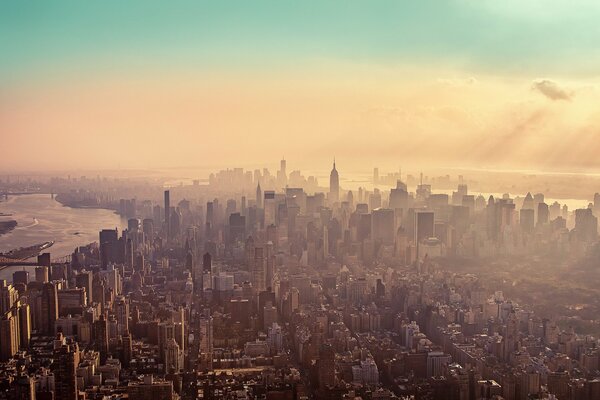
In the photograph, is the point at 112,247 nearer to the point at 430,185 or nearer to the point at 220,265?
the point at 220,265

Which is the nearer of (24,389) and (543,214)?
(24,389)

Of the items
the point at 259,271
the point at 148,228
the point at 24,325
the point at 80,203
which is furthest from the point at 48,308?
the point at 148,228

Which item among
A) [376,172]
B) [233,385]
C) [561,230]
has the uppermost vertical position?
[376,172]

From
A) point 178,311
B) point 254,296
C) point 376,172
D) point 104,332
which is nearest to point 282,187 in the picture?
point 376,172

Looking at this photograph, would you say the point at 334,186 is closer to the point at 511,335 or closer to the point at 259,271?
the point at 259,271

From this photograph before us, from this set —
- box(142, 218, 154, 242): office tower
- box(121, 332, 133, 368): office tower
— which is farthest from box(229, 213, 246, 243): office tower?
box(121, 332, 133, 368): office tower

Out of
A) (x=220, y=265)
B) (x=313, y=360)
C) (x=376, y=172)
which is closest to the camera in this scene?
(x=313, y=360)

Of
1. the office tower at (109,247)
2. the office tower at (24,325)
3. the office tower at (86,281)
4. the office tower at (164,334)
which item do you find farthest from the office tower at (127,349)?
the office tower at (109,247)
